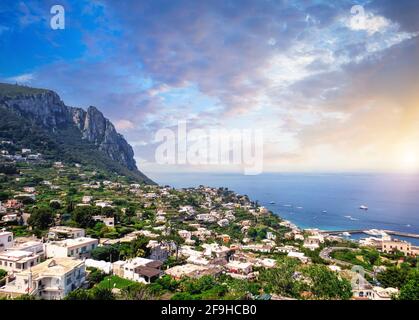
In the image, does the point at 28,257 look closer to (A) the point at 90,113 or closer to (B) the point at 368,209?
(B) the point at 368,209

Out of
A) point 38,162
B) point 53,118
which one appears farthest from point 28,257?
point 53,118

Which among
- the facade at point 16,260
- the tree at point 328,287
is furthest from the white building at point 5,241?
the tree at point 328,287

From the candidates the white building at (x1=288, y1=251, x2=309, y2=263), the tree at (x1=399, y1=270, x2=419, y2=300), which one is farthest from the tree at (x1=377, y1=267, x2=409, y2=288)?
the white building at (x1=288, y1=251, x2=309, y2=263)

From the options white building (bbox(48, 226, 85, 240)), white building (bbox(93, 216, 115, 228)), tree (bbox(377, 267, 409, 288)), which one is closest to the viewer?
tree (bbox(377, 267, 409, 288))

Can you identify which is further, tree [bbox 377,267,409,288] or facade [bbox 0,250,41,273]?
tree [bbox 377,267,409,288]

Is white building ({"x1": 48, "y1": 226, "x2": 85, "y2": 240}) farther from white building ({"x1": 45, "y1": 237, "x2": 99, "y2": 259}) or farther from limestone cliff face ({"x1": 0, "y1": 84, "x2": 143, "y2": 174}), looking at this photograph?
limestone cliff face ({"x1": 0, "y1": 84, "x2": 143, "y2": 174})

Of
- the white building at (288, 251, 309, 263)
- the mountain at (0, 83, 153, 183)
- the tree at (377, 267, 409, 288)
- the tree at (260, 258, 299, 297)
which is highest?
the mountain at (0, 83, 153, 183)
